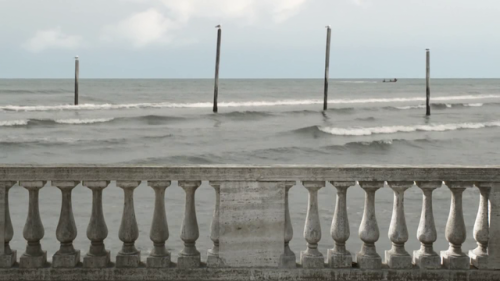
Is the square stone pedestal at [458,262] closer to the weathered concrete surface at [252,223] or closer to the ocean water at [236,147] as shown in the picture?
the weathered concrete surface at [252,223]

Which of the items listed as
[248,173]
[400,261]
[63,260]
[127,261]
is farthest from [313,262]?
[63,260]

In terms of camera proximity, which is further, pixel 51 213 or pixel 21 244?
pixel 51 213

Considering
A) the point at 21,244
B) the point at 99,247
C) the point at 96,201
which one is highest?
the point at 96,201

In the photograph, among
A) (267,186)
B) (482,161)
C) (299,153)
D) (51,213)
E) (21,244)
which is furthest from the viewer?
(299,153)

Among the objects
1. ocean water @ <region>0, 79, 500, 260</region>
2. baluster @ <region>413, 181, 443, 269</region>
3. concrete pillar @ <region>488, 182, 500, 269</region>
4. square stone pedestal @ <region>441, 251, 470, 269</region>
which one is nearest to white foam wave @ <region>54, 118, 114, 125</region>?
ocean water @ <region>0, 79, 500, 260</region>

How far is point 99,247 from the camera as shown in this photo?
3926 mm

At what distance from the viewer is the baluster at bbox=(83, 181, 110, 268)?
386cm

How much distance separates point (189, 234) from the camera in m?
3.93

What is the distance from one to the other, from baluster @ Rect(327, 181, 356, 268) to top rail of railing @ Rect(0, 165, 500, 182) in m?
0.08

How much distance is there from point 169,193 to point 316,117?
24.9 meters

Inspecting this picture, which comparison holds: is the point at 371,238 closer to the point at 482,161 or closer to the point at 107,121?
the point at 482,161

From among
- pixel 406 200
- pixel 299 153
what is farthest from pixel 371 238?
pixel 299 153

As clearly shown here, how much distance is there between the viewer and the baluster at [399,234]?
12.8 ft

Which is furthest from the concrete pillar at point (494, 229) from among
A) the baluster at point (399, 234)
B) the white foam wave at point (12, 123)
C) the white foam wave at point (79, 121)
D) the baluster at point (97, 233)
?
the white foam wave at point (79, 121)
